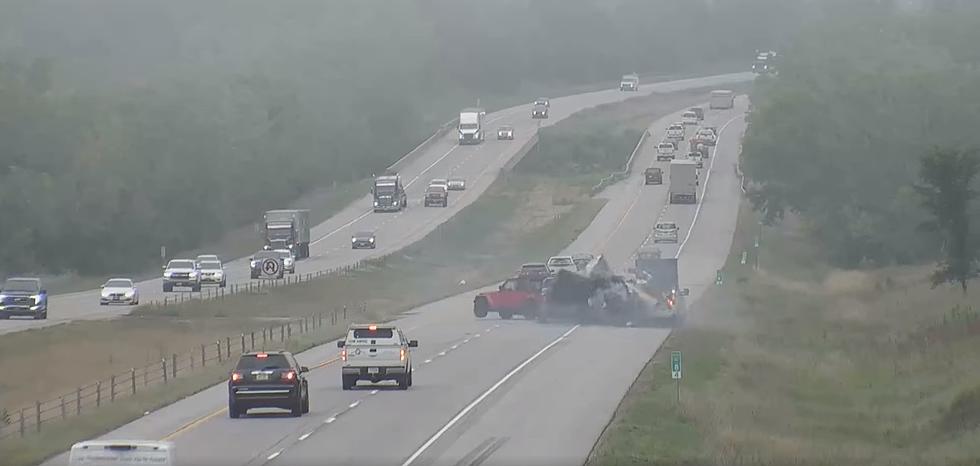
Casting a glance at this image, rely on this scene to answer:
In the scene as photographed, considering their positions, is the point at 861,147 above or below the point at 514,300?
above

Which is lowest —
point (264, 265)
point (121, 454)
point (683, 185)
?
point (121, 454)

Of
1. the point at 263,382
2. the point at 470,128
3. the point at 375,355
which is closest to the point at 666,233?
the point at 470,128

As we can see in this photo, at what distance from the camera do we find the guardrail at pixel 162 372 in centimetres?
3959

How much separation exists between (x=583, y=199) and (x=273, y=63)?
51342 mm

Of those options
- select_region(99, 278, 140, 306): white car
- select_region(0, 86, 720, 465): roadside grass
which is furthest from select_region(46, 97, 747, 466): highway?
select_region(99, 278, 140, 306): white car

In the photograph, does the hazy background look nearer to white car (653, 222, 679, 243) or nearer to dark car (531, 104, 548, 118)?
dark car (531, 104, 548, 118)

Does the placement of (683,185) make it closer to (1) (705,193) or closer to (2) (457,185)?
(1) (705,193)

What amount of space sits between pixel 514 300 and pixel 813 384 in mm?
21427

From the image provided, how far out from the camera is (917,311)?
7075 cm

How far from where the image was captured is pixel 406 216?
5034 inches

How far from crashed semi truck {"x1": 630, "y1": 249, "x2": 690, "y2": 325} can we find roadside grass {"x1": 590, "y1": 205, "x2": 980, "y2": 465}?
1.37 meters

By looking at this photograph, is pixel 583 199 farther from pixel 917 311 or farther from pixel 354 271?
pixel 917 311

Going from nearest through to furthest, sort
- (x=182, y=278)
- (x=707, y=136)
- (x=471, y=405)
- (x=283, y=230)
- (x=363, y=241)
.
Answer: (x=471, y=405), (x=182, y=278), (x=283, y=230), (x=363, y=241), (x=707, y=136)

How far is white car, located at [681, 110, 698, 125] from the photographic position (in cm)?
17769
